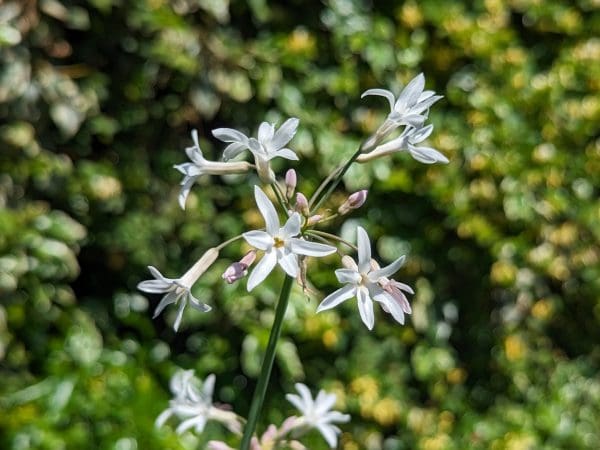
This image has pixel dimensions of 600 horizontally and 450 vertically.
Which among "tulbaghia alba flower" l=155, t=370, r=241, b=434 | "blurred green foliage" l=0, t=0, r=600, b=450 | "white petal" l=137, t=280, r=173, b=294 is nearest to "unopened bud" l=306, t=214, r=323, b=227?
"white petal" l=137, t=280, r=173, b=294

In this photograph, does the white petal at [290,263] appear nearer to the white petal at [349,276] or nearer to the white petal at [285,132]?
the white petal at [349,276]

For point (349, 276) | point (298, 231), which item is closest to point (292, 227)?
point (298, 231)

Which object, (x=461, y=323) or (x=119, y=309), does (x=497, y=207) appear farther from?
(x=119, y=309)

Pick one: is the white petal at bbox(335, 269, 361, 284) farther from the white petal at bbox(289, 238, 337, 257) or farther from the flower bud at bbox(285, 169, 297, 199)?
the flower bud at bbox(285, 169, 297, 199)

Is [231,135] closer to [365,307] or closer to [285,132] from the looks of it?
[285,132]

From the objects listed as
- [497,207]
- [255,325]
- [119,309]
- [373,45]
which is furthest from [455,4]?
[119,309]
